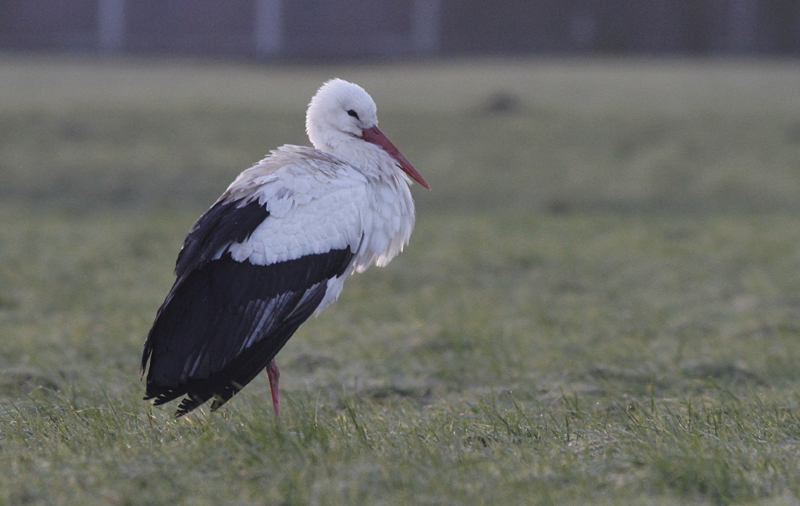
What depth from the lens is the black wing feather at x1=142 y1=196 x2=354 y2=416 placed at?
3.49 meters

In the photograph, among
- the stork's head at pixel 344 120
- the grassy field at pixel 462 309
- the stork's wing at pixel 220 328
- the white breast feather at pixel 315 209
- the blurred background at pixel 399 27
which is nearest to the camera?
the grassy field at pixel 462 309

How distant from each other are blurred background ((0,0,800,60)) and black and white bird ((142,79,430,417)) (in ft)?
80.1

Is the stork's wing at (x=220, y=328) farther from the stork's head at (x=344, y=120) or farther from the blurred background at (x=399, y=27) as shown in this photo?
the blurred background at (x=399, y=27)

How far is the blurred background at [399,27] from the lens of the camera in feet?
92.8

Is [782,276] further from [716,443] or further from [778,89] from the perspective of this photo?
[778,89]

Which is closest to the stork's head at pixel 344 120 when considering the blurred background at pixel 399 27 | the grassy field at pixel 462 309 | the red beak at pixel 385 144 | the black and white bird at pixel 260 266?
the red beak at pixel 385 144

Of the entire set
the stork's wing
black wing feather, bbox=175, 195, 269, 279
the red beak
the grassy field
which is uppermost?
the red beak

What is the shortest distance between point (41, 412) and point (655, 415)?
7.80 ft

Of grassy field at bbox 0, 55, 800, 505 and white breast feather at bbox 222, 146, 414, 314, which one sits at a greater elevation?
white breast feather at bbox 222, 146, 414, 314

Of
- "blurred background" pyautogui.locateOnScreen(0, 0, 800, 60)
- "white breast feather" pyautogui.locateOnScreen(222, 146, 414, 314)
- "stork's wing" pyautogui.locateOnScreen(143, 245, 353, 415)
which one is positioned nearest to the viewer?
"stork's wing" pyautogui.locateOnScreen(143, 245, 353, 415)

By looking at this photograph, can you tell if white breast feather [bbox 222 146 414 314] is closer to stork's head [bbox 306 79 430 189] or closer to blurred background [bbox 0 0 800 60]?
stork's head [bbox 306 79 430 189]

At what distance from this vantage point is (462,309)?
22.0 ft

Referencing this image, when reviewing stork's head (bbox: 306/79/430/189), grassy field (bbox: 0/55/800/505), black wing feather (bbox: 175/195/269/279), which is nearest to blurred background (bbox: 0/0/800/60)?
grassy field (bbox: 0/55/800/505)

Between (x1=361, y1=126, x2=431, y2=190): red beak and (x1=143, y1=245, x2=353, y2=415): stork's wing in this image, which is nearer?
(x1=143, y1=245, x2=353, y2=415): stork's wing
